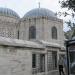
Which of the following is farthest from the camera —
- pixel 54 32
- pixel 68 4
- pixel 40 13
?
pixel 40 13

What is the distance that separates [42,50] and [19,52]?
3335 mm

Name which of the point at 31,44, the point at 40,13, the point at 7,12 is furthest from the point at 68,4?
the point at 7,12

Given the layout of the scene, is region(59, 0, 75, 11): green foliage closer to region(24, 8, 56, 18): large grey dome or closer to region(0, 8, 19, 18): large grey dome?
region(24, 8, 56, 18): large grey dome

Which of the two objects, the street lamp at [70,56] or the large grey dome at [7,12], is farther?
the large grey dome at [7,12]

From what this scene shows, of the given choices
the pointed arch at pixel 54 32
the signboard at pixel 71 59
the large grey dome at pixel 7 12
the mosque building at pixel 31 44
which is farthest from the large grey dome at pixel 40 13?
the signboard at pixel 71 59

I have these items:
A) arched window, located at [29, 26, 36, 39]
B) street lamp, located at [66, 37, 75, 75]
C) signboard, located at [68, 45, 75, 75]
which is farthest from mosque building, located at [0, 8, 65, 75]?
signboard, located at [68, 45, 75, 75]

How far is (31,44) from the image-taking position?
50.7ft

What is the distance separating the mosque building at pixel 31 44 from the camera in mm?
12953

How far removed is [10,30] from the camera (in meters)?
33.1

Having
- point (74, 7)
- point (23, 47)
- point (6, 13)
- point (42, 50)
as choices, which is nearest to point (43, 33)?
point (6, 13)

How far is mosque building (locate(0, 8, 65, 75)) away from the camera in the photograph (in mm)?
12953

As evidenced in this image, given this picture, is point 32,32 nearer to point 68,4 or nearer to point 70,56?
point 68,4

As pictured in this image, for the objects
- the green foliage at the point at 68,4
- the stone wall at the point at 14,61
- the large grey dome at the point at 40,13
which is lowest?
the stone wall at the point at 14,61

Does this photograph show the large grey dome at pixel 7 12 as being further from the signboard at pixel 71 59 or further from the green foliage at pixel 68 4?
the signboard at pixel 71 59
